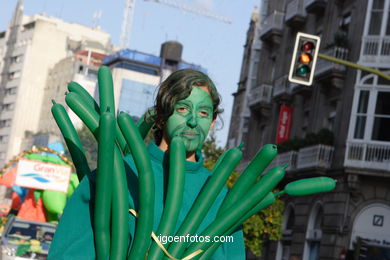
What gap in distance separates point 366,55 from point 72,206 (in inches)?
1001

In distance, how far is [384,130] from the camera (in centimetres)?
2783

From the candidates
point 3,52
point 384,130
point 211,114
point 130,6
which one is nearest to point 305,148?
point 384,130

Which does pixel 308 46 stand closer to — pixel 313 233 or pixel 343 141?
pixel 343 141

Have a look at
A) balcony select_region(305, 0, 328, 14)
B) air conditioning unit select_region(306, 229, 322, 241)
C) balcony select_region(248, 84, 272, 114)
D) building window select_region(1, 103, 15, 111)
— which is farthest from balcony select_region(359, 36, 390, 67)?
building window select_region(1, 103, 15, 111)

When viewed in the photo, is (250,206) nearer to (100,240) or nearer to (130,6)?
(100,240)

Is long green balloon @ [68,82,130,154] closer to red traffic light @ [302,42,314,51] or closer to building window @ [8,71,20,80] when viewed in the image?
red traffic light @ [302,42,314,51]

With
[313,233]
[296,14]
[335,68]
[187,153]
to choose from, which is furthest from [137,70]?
[187,153]

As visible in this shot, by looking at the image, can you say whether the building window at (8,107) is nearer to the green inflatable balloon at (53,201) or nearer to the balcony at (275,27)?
the balcony at (275,27)

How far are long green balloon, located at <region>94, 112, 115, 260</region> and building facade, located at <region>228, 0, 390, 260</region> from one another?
23.3 meters

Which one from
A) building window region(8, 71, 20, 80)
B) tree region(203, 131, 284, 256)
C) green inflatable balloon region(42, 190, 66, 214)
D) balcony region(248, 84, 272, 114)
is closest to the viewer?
green inflatable balloon region(42, 190, 66, 214)

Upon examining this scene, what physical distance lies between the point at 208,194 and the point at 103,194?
38 centimetres

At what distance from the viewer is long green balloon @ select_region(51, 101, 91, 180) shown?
140 inches

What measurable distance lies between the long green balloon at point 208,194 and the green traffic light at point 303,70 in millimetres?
12577

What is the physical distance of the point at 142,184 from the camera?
3.14 meters
